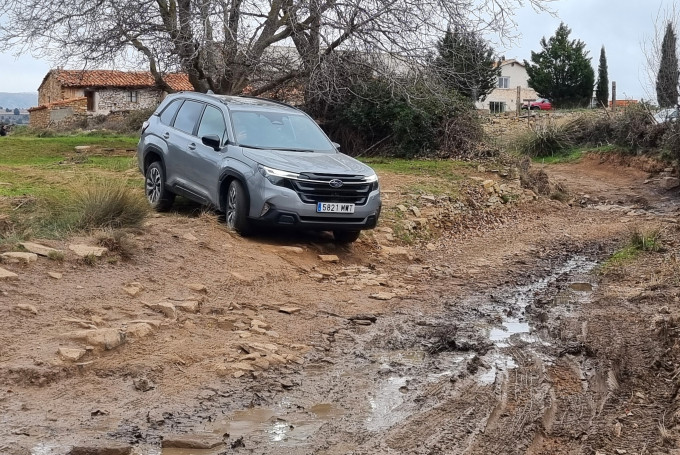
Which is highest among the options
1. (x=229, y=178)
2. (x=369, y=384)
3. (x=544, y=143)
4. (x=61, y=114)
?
(x=61, y=114)

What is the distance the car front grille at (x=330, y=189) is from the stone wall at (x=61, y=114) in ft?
123

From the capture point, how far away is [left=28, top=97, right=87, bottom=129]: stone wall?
46531 millimetres

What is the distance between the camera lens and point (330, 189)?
10.7m

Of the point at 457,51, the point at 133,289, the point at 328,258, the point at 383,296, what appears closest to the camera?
the point at 133,289

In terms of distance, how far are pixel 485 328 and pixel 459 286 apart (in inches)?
86.4

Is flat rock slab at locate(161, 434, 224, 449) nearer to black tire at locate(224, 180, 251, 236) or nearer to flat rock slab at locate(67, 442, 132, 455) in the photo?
flat rock slab at locate(67, 442, 132, 455)

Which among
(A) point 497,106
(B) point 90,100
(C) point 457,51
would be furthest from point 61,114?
(A) point 497,106

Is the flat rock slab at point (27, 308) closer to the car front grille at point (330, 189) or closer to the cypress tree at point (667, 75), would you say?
the car front grille at point (330, 189)

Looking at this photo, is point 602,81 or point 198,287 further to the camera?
point 602,81

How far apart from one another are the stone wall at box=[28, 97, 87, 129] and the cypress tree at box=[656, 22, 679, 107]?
98.5 ft

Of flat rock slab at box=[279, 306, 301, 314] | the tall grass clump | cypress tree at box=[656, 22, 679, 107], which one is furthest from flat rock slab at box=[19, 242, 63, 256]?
the tall grass clump

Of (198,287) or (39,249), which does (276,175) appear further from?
(39,249)

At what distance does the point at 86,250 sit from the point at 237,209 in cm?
229

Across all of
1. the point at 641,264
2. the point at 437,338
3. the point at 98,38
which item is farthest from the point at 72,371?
the point at 98,38
